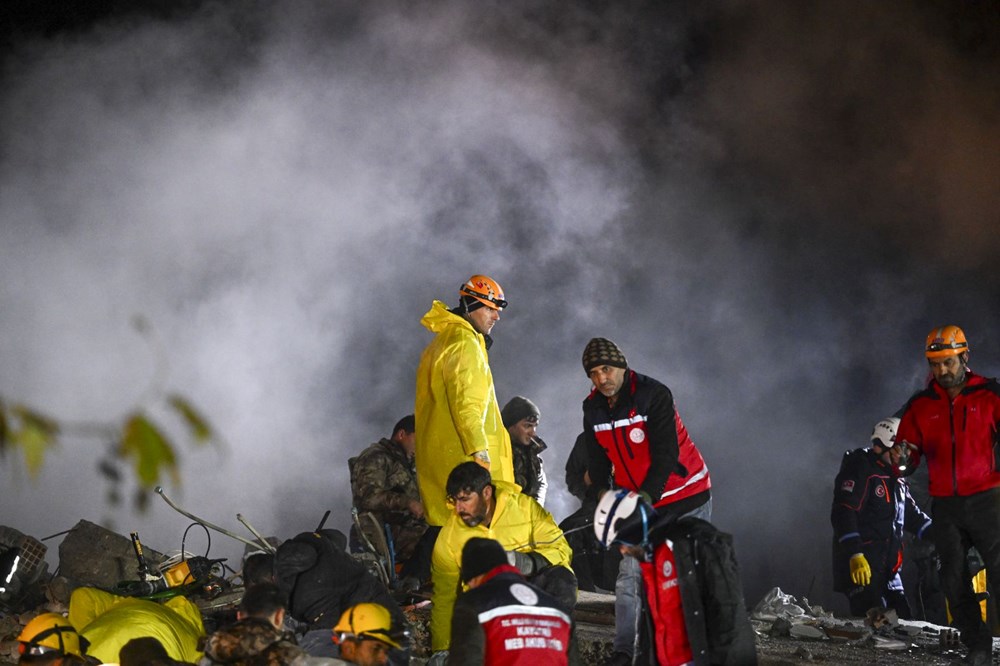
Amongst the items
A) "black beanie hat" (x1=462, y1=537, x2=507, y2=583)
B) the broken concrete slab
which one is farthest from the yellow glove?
the broken concrete slab

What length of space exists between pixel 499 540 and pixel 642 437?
1063mm

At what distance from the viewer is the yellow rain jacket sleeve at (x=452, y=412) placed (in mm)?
6543

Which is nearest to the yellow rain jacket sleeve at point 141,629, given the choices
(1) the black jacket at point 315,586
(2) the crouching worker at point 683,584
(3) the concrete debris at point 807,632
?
(1) the black jacket at point 315,586

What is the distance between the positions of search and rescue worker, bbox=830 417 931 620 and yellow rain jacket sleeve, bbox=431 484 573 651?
361 centimetres

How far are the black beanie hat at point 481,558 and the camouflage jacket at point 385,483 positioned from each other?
11.6 ft

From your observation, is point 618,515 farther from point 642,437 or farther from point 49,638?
point 49,638

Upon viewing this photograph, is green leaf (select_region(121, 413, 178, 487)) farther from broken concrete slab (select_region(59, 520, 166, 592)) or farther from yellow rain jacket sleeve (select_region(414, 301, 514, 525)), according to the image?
broken concrete slab (select_region(59, 520, 166, 592))

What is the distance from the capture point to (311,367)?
17047mm

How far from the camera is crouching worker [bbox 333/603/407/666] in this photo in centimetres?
446

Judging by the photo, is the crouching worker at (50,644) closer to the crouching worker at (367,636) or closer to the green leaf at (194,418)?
the crouching worker at (367,636)

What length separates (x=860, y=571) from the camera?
326 inches

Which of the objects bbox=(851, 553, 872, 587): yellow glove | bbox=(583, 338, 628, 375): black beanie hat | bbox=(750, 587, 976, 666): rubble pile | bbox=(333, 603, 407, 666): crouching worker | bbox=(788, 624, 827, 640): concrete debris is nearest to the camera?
bbox=(333, 603, 407, 666): crouching worker

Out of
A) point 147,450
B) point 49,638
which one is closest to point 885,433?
point 49,638

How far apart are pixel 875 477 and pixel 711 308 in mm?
9946
